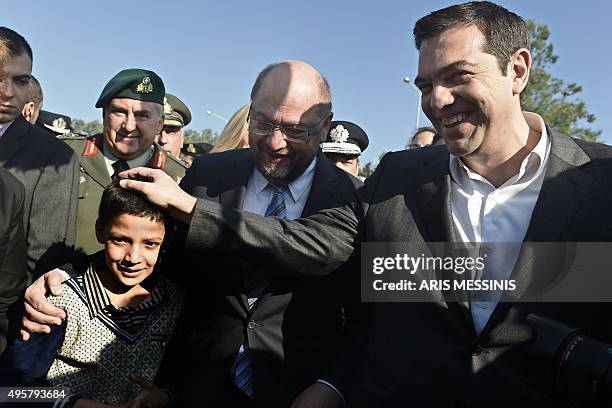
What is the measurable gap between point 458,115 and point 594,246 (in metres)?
0.63

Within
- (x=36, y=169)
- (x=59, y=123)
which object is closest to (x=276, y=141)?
(x=36, y=169)

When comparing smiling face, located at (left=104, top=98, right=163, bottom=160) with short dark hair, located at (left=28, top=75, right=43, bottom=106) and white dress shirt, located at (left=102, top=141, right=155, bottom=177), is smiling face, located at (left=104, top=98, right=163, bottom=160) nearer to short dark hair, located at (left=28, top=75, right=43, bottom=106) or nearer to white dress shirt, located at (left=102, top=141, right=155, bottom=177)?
white dress shirt, located at (left=102, top=141, right=155, bottom=177)

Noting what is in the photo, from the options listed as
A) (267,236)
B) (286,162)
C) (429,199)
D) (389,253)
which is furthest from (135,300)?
(429,199)

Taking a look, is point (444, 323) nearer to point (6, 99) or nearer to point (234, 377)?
point (234, 377)

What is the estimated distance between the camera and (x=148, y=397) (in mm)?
2398

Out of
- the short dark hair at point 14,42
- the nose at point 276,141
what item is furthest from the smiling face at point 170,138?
the nose at point 276,141

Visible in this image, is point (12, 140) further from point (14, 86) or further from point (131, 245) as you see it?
point (131, 245)

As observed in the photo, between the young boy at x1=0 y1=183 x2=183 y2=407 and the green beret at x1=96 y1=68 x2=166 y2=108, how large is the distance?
1.32 meters

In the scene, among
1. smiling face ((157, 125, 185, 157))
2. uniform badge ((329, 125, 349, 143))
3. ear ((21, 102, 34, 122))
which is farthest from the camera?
smiling face ((157, 125, 185, 157))

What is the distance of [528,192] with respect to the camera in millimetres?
2236

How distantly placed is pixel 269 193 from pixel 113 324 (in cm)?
85

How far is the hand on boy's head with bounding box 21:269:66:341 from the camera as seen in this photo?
2.29 meters

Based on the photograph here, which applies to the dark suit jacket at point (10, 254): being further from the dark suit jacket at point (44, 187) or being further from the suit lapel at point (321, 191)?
the suit lapel at point (321, 191)

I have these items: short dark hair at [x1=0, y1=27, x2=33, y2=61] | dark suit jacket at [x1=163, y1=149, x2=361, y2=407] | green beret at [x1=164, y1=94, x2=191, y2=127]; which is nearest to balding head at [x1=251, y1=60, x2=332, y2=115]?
dark suit jacket at [x1=163, y1=149, x2=361, y2=407]
